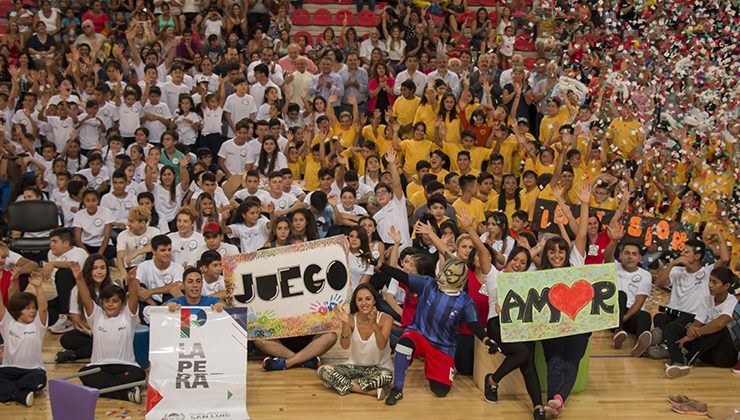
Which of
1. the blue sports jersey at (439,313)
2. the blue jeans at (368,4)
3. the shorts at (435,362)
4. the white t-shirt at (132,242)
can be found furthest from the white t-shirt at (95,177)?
the blue jeans at (368,4)

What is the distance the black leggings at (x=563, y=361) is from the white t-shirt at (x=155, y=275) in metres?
3.14

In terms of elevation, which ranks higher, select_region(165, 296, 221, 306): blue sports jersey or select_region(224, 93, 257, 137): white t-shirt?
select_region(224, 93, 257, 137): white t-shirt

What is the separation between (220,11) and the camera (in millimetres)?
14828

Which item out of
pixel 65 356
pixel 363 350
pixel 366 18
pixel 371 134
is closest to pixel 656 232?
pixel 363 350

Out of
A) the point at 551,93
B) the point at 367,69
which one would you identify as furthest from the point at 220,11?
the point at 551,93

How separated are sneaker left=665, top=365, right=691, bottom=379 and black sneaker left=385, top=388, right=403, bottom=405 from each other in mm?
2257

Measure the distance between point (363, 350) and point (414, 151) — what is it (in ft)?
16.0

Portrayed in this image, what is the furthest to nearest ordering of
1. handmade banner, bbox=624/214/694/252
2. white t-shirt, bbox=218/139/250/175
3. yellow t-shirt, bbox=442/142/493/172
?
yellow t-shirt, bbox=442/142/493/172, white t-shirt, bbox=218/139/250/175, handmade banner, bbox=624/214/694/252

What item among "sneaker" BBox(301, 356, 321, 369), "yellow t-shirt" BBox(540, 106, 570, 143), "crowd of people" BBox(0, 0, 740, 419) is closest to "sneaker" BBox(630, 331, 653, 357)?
"crowd of people" BBox(0, 0, 740, 419)

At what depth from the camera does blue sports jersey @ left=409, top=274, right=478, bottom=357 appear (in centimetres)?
734

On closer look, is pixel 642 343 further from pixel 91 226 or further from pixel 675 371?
pixel 91 226

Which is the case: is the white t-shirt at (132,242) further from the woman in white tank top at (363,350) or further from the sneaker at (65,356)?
the woman in white tank top at (363,350)

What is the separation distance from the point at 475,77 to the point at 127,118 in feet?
15.4

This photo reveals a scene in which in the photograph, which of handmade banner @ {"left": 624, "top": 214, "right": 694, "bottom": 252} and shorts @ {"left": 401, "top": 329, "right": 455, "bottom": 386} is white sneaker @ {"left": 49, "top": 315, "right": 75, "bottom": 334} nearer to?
shorts @ {"left": 401, "top": 329, "right": 455, "bottom": 386}
